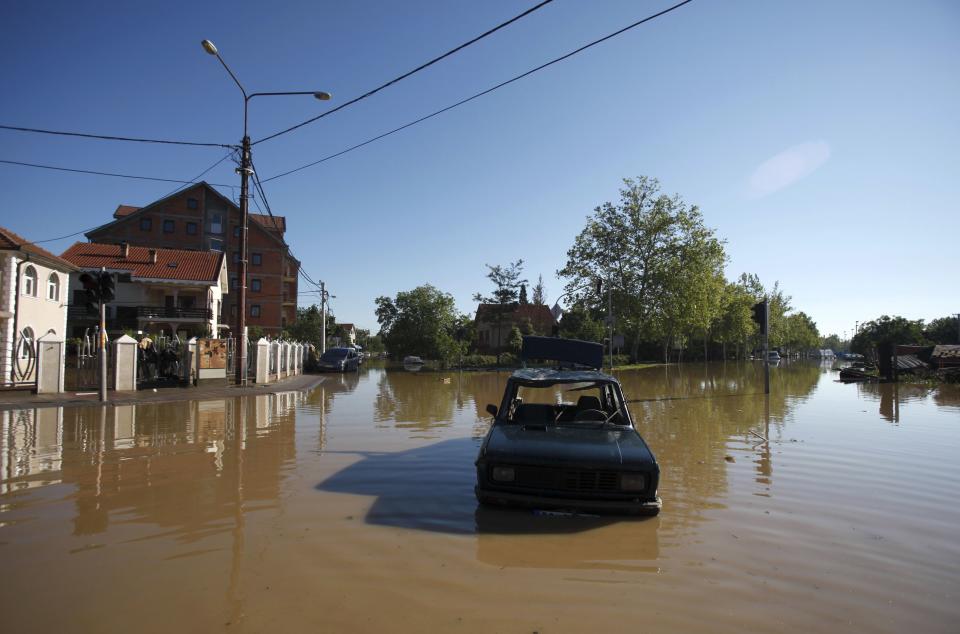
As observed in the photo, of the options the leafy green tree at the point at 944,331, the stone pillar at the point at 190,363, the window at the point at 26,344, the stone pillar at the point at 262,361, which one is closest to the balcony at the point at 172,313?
the window at the point at 26,344

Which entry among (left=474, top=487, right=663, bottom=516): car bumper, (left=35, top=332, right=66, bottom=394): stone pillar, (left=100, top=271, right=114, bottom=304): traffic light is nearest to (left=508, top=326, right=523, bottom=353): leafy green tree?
(left=35, top=332, right=66, bottom=394): stone pillar

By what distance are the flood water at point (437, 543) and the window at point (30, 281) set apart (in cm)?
1658

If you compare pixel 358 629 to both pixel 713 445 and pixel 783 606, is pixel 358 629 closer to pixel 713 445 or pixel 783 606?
pixel 783 606

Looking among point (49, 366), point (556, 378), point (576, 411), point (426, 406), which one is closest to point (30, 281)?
point (49, 366)

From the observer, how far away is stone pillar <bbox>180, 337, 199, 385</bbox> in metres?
20.0

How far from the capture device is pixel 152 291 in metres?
41.5

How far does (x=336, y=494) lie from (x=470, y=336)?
50.1 m

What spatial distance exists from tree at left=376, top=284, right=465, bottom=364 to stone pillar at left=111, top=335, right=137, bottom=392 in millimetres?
29857

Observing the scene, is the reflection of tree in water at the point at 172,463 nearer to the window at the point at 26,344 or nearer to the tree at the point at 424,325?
the window at the point at 26,344

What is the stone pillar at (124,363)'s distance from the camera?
17953mm

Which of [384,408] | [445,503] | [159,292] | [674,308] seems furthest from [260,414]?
[674,308]

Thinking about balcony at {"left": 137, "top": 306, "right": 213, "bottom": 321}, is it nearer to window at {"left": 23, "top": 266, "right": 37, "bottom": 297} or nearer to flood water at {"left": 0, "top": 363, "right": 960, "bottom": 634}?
window at {"left": 23, "top": 266, "right": 37, "bottom": 297}

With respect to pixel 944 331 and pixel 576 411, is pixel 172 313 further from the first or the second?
pixel 944 331

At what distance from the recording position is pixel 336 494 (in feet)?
20.1
